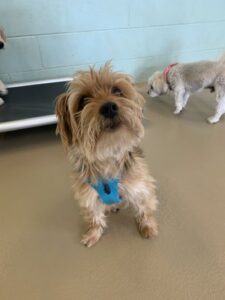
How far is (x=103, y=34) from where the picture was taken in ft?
9.28

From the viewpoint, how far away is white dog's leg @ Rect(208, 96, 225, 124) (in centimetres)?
248

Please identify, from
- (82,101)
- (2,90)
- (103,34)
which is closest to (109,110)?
(82,101)

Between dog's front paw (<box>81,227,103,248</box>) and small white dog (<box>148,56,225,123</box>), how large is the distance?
5.30 feet

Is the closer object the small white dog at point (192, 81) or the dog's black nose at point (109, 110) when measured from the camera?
the dog's black nose at point (109, 110)

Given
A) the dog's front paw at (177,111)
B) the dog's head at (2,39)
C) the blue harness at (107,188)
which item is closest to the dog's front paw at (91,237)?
the blue harness at (107,188)

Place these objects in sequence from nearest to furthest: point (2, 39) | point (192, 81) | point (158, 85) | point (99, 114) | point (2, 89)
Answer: point (99, 114) → point (2, 39) → point (192, 81) → point (2, 89) → point (158, 85)

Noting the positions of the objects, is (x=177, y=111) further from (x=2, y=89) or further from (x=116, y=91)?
(x=2, y=89)

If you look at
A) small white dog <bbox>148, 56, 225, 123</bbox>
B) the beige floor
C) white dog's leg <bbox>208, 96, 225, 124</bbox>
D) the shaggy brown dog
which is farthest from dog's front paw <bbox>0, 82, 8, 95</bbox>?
white dog's leg <bbox>208, 96, 225, 124</bbox>

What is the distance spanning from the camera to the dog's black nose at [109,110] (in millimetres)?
1048

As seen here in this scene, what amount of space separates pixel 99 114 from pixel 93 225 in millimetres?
789

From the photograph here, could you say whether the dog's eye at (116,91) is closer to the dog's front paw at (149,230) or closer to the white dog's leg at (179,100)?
the dog's front paw at (149,230)

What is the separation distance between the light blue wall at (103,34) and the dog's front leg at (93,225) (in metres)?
1.92

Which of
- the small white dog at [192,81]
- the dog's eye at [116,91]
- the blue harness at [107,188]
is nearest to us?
the dog's eye at [116,91]

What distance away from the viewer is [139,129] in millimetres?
1172
